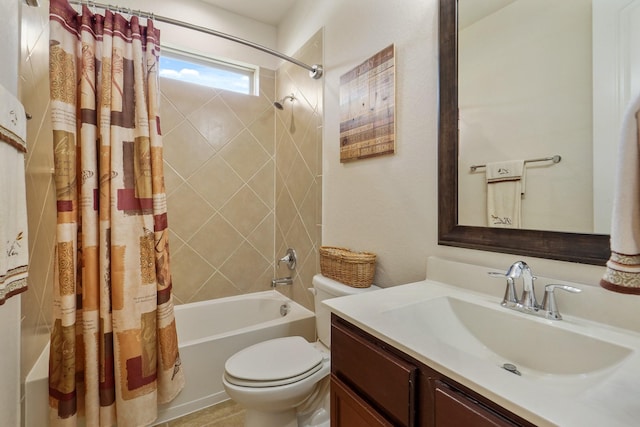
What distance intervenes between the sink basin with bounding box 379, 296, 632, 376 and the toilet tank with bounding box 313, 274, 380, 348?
19.3 inches

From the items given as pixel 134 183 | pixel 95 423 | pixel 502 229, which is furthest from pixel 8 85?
pixel 502 229

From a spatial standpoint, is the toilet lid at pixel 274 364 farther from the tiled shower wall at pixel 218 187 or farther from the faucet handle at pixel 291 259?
the tiled shower wall at pixel 218 187

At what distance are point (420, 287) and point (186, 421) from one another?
153 centimetres

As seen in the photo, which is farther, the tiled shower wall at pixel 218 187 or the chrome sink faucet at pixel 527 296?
the tiled shower wall at pixel 218 187

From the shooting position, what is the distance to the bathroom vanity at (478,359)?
479mm

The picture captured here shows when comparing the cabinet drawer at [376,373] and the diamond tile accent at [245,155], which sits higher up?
the diamond tile accent at [245,155]

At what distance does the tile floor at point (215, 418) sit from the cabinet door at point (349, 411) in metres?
1.02

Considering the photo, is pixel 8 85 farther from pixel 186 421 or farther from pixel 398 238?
pixel 186 421

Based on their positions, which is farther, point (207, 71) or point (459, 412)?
point (207, 71)

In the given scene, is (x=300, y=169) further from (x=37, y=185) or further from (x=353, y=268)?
(x=37, y=185)

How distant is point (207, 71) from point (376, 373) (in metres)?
2.54

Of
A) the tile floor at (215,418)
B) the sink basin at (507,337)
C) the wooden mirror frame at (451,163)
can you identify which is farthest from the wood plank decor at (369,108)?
the tile floor at (215,418)

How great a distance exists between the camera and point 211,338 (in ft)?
5.67

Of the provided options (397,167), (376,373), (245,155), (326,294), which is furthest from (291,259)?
(376,373)
